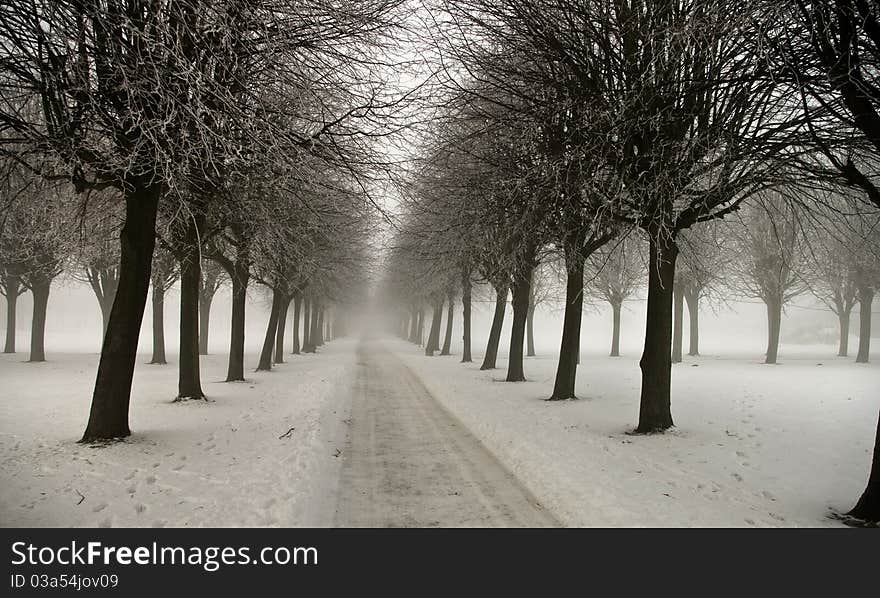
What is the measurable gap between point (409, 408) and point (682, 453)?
6046 mm

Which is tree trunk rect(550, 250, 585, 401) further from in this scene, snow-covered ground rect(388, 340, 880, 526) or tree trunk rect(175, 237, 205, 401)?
tree trunk rect(175, 237, 205, 401)

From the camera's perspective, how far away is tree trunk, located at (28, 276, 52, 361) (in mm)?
22255

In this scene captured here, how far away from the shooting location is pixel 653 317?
9688 mm

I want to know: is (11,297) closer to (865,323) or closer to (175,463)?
(175,463)

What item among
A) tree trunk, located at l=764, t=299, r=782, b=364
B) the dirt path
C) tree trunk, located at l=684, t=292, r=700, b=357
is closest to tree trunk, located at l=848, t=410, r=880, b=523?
the dirt path

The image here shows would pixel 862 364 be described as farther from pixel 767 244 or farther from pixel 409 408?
pixel 409 408

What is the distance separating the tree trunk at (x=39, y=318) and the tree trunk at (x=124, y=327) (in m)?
18.1

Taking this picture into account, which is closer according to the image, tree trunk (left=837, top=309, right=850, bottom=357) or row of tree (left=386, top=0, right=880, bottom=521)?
row of tree (left=386, top=0, right=880, bottom=521)

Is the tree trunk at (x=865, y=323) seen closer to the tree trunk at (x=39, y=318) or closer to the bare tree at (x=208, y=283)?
the bare tree at (x=208, y=283)

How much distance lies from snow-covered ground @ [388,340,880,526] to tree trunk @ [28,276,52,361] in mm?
17754

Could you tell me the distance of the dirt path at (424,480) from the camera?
5.33 m

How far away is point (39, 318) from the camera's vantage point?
22922mm

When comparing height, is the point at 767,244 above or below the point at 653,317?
→ above
